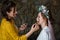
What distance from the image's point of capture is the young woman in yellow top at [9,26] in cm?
148

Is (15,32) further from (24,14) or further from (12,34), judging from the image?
(24,14)

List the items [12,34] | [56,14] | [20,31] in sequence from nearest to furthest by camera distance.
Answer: [12,34], [20,31], [56,14]

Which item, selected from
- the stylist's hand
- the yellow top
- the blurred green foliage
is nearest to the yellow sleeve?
the yellow top

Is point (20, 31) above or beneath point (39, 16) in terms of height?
beneath

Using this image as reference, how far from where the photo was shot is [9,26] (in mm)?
1488

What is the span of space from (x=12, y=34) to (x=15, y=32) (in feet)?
0.11

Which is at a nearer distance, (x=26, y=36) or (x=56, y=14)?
(x=26, y=36)

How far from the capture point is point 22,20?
1767 mm

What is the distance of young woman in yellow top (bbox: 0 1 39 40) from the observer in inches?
58.2

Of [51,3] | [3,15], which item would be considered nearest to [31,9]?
[51,3]

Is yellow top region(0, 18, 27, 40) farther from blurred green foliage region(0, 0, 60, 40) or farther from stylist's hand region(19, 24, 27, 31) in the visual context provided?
blurred green foliage region(0, 0, 60, 40)

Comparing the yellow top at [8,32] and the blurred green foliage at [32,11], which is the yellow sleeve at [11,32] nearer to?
the yellow top at [8,32]

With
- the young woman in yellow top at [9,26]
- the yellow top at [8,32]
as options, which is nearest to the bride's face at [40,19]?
the young woman in yellow top at [9,26]

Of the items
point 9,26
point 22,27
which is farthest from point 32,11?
point 9,26
